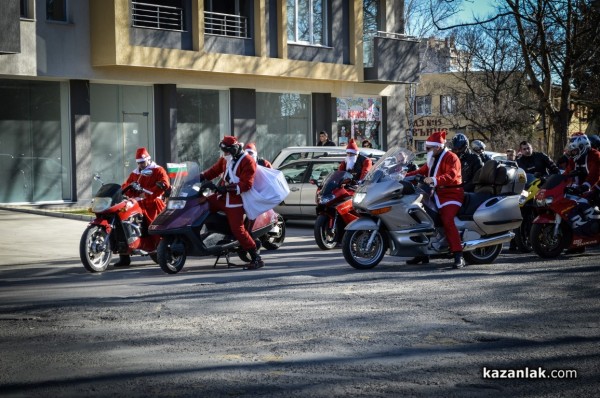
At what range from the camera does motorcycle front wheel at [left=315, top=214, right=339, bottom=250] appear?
55.6ft

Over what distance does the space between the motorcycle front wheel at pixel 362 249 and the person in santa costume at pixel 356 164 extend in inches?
159

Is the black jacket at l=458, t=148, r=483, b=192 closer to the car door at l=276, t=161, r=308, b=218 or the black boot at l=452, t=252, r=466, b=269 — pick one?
the black boot at l=452, t=252, r=466, b=269

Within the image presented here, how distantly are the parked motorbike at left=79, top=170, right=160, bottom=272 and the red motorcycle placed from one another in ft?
18.9

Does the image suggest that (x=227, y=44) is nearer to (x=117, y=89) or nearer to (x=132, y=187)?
(x=117, y=89)

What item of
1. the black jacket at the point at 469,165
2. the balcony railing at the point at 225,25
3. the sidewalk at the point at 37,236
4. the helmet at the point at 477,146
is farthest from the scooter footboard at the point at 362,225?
the balcony railing at the point at 225,25

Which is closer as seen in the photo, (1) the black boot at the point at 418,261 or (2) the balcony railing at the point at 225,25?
(1) the black boot at the point at 418,261

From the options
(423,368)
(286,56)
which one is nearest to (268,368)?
(423,368)

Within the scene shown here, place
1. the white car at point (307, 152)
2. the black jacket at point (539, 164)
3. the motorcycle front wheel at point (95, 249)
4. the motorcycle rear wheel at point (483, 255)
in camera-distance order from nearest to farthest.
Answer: the motorcycle front wheel at point (95, 249) < the motorcycle rear wheel at point (483, 255) < the black jacket at point (539, 164) < the white car at point (307, 152)

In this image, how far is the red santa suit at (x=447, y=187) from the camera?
13773 mm

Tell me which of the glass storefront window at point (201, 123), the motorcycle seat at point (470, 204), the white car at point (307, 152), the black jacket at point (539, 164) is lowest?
the motorcycle seat at point (470, 204)

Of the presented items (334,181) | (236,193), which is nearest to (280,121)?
(334,181)

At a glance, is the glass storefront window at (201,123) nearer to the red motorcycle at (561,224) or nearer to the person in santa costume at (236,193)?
the person in santa costume at (236,193)

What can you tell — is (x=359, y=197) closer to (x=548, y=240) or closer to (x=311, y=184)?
(x=548, y=240)

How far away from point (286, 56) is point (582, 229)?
61.3ft
